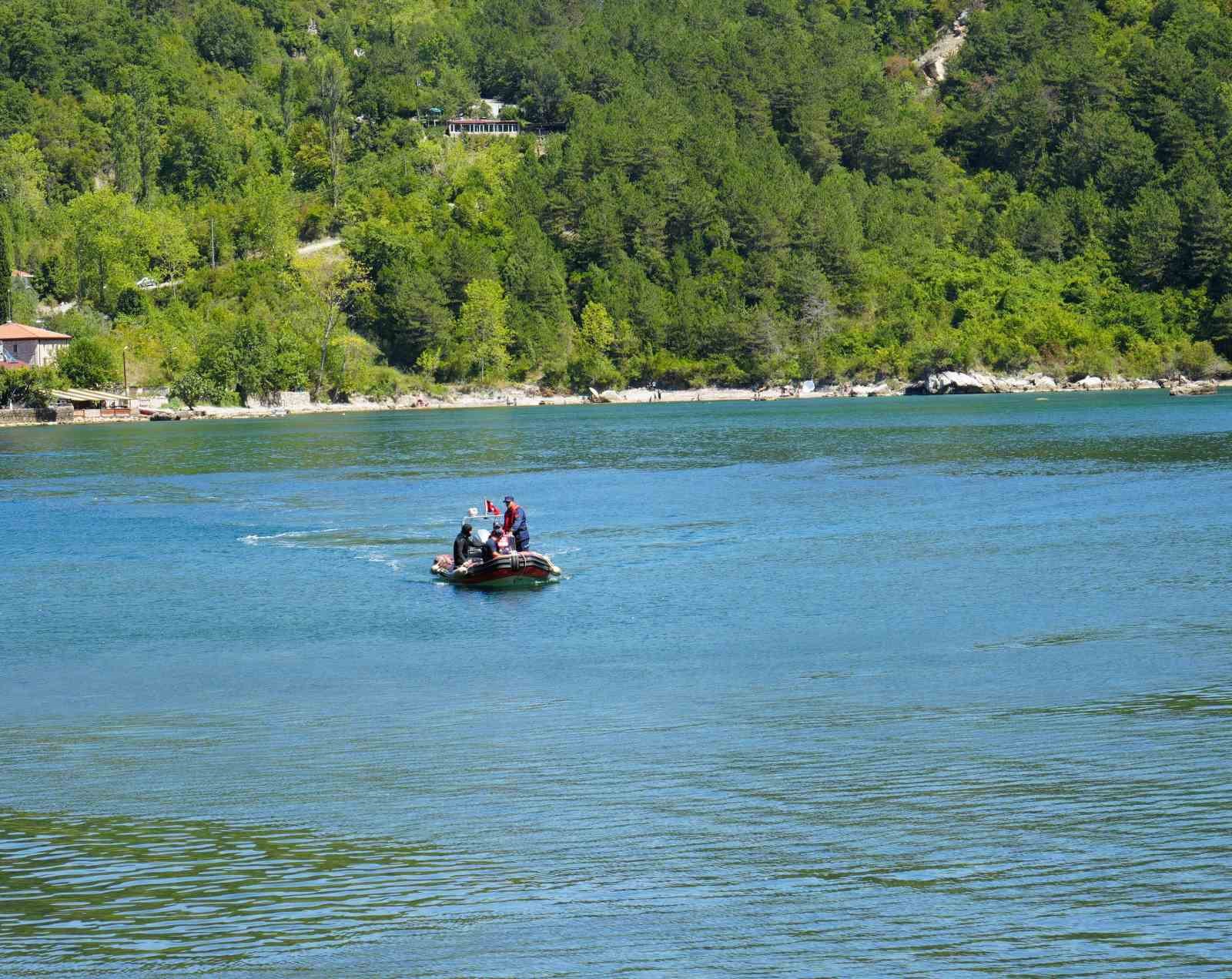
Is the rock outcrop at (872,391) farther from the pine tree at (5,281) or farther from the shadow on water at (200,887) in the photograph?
the shadow on water at (200,887)

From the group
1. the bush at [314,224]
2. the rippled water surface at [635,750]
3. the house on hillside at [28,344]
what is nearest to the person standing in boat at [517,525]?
the rippled water surface at [635,750]

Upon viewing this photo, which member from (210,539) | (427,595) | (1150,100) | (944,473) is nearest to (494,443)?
(944,473)

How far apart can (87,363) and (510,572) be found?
113010 millimetres

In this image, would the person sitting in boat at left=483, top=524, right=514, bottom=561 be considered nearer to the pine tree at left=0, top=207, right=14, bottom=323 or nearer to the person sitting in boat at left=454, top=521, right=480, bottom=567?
the person sitting in boat at left=454, top=521, right=480, bottom=567

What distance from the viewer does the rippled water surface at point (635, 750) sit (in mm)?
12820

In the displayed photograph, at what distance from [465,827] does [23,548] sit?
32.8 meters

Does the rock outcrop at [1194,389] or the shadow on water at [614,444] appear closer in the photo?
the shadow on water at [614,444]

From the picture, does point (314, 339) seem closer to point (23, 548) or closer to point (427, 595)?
point (23, 548)

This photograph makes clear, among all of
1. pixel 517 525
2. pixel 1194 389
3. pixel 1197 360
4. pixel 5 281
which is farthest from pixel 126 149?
pixel 517 525

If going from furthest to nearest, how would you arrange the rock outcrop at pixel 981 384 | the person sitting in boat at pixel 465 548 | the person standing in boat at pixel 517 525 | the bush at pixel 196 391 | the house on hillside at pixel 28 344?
the rock outcrop at pixel 981 384, the bush at pixel 196 391, the house on hillside at pixel 28 344, the person standing in boat at pixel 517 525, the person sitting in boat at pixel 465 548

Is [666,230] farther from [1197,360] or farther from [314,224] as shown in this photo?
[1197,360]

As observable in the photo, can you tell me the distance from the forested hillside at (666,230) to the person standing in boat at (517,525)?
106m

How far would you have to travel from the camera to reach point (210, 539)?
4584 centimetres

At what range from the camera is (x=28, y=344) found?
134750mm
